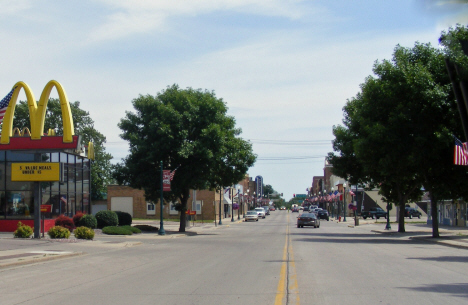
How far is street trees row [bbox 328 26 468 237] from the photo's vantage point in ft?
89.4

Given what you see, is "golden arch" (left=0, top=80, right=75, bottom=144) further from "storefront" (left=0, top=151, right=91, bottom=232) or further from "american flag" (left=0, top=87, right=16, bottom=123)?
"storefront" (left=0, top=151, right=91, bottom=232)

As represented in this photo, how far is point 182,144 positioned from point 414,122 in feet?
51.3

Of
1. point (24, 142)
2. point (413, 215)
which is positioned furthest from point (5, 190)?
point (413, 215)

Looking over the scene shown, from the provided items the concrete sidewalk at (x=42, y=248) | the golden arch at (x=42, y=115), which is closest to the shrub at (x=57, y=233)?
the concrete sidewalk at (x=42, y=248)

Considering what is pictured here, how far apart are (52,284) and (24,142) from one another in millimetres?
17842

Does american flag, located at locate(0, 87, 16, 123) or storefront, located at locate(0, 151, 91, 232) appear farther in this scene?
storefront, located at locate(0, 151, 91, 232)

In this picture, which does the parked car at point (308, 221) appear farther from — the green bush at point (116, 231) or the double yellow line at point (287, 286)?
the double yellow line at point (287, 286)

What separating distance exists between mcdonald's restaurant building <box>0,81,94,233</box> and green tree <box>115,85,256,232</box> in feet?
11.8

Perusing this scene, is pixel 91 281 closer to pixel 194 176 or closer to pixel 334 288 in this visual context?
pixel 334 288

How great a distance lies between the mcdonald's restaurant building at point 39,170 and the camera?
27.7m

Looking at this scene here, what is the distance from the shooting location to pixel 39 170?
27547 mm

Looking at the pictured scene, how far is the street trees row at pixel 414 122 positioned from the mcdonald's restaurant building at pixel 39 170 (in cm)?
1714

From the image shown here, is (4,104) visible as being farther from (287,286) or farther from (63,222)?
(287,286)

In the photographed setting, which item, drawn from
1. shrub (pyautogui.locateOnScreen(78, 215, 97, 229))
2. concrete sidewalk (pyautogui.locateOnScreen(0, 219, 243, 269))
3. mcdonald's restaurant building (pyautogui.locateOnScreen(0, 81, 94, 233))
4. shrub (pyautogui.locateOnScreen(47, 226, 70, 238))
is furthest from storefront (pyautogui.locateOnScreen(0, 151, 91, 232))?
shrub (pyautogui.locateOnScreen(47, 226, 70, 238))
